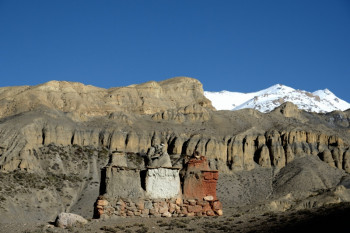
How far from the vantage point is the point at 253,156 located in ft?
323

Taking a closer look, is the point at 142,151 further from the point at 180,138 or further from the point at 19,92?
the point at 19,92

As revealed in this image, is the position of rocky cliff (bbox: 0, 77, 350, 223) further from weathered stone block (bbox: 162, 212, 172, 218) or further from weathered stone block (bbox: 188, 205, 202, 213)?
weathered stone block (bbox: 162, 212, 172, 218)

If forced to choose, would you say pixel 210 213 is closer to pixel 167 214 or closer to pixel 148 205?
pixel 167 214

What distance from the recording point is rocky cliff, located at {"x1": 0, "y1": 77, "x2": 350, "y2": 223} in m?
77.6

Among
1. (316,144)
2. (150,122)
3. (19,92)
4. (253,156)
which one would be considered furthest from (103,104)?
(316,144)

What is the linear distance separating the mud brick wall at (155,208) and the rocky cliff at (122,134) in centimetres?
4542

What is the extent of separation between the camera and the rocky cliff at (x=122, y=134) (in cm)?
7759

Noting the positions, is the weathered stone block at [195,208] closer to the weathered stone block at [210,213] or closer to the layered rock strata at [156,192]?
the layered rock strata at [156,192]

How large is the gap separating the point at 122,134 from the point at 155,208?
69.5 m

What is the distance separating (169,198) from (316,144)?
80387 mm

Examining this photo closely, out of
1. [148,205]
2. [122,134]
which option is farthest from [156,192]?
[122,134]

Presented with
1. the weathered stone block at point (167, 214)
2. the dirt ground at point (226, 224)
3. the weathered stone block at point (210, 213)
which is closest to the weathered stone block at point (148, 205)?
the weathered stone block at point (167, 214)

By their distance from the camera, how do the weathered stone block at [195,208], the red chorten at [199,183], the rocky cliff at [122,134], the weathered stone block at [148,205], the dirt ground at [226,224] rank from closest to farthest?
1. the dirt ground at [226,224]
2. the weathered stone block at [148,205]
3. the weathered stone block at [195,208]
4. the red chorten at [199,183]
5. the rocky cliff at [122,134]

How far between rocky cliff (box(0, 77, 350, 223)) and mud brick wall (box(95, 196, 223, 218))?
45.4 m
